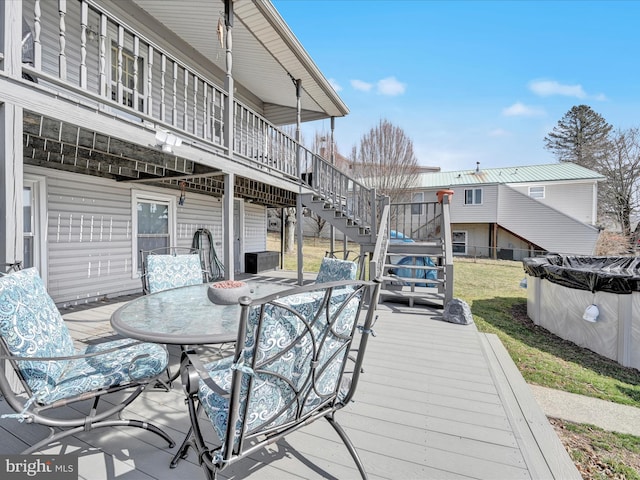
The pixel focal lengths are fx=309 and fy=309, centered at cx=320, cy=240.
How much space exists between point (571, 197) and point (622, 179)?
319 cm

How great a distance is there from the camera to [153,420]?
209 centimetres

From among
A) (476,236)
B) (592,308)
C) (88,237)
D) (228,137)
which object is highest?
(228,137)

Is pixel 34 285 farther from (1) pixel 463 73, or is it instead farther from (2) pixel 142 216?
(1) pixel 463 73

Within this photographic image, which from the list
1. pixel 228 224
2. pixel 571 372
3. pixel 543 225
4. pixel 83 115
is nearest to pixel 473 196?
pixel 543 225

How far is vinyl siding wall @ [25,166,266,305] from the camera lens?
481 cm

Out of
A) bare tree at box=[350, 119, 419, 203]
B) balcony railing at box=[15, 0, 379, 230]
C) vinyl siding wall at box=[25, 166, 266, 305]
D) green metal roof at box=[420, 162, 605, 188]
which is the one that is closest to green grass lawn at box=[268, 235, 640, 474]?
balcony railing at box=[15, 0, 379, 230]

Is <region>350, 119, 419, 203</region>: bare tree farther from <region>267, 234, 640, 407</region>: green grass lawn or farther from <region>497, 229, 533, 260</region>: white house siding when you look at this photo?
<region>267, 234, 640, 407</region>: green grass lawn

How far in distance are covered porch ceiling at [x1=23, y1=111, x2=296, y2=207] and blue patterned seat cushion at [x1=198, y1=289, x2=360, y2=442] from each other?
294cm

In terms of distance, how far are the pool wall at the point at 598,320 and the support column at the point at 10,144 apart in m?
6.60

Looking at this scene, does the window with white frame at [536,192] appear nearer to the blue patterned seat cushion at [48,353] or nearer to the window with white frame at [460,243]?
the window with white frame at [460,243]

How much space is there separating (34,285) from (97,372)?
0.66m

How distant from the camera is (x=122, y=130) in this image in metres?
3.23

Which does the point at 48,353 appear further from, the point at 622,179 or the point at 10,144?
the point at 622,179

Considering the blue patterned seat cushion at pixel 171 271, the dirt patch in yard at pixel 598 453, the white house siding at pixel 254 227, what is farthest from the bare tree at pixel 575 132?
the blue patterned seat cushion at pixel 171 271
